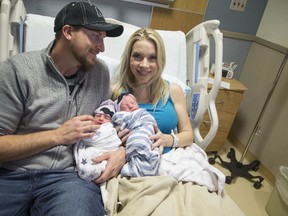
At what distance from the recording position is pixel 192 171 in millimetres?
1230

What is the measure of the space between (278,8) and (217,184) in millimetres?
2149

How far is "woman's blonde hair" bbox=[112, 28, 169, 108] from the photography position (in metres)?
1.50

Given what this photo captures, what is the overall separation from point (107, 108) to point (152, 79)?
0.36 metres

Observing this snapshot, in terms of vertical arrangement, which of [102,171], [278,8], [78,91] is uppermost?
[278,8]

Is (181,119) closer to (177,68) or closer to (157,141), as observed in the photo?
(157,141)

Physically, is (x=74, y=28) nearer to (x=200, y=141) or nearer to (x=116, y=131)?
(x=116, y=131)

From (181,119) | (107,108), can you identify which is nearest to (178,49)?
(181,119)

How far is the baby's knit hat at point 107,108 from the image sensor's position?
132 centimetres

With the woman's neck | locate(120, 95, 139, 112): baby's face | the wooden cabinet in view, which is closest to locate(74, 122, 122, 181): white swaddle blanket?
locate(120, 95, 139, 112): baby's face

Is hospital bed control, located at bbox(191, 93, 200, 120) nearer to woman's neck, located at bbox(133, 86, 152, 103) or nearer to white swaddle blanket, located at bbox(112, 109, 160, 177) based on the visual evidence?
woman's neck, located at bbox(133, 86, 152, 103)

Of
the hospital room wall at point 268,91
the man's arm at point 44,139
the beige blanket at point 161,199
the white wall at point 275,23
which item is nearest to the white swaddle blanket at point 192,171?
the beige blanket at point 161,199

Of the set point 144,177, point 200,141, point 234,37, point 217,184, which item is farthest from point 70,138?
point 234,37

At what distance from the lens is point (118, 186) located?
1144 millimetres

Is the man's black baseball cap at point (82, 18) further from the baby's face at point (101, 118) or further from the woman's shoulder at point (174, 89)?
the woman's shoulder at point (174, 89)
